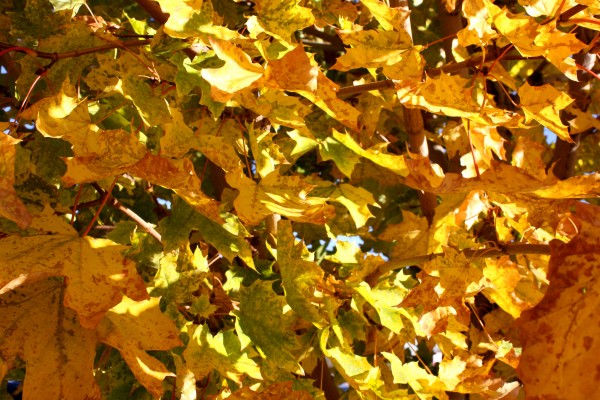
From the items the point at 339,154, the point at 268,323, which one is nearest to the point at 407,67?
the point at 339,154

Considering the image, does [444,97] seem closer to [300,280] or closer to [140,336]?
[300,280]

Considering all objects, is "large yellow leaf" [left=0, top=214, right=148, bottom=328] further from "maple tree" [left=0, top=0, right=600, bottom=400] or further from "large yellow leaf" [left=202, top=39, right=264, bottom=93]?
"large yellow leaf" [left=202, top=39, right=264, bottom=93]

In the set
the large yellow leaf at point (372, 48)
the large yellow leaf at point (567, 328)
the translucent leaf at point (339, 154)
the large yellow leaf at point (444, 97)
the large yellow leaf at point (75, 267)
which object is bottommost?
the translucent leaf at point (339, 154)

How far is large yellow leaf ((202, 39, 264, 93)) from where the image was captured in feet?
3.08

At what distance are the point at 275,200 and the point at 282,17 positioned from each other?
0.96 feet

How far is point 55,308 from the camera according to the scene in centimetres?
111

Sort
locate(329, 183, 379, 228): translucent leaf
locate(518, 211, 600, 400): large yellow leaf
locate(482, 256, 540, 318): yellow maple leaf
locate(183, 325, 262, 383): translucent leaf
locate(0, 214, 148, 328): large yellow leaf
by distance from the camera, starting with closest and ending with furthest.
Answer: locate(518, 211, 600, 400): large yellow leaf
locate(0, 214, 148, 328): large yellow leaf
locate(183, 325, 262, 383): translucent leaf
locate(482, 256, 540, 318): yellow maple leaf
locate(329, 183, 379, 228): translucent leaf

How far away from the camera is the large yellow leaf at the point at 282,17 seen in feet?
3.65

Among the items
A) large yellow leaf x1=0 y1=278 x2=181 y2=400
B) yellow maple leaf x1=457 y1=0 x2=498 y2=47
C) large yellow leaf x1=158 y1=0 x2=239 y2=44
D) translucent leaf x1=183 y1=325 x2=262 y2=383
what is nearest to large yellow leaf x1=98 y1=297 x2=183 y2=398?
large yellow leaf x1=0 y1=278 x2=181 y2=400

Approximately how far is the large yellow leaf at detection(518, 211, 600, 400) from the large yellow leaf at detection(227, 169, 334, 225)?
14.7 inches

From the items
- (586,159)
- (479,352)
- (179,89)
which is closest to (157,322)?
(179,89)

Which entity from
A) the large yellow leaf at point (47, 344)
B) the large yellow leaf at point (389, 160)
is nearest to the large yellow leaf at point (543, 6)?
the large yellow leaf at point (389, 160)

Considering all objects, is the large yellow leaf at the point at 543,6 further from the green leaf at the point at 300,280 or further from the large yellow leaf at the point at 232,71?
the green leaf at the point at 300,280

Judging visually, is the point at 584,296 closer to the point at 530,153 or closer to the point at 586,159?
the point at 530,153
